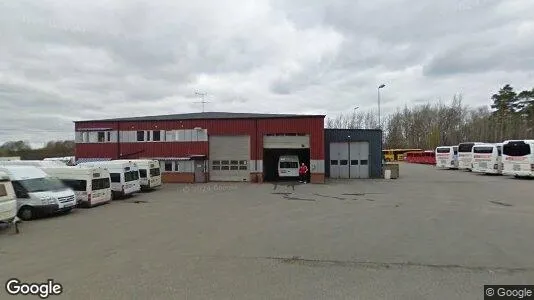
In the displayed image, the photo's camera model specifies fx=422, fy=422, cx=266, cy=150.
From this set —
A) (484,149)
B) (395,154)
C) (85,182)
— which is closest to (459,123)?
(395,154)

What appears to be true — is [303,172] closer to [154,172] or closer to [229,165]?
[229,165]

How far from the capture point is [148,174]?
1165 inches

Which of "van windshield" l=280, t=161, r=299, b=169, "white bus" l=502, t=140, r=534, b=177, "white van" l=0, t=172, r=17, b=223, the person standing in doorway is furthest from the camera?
"van windshield" l=280, t=161, r=299, b=169

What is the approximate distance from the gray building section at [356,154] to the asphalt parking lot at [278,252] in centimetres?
2296

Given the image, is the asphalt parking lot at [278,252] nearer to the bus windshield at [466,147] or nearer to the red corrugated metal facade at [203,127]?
the red corrugated metal facade at [203,127]

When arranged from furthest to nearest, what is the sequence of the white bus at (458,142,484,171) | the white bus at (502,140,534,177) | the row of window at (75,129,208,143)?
the white bus at (458,142,484,171) → the row of window at (75,129,208,143) → the white bus at (502,140,534,177)

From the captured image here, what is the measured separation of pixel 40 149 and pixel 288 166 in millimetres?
54951

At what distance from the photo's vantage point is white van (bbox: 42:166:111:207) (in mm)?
20453

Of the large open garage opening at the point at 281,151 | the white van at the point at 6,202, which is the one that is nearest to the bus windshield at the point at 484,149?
the large open garage opening at the point at 281,151

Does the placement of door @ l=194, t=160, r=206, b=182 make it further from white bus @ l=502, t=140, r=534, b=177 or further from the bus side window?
white bus @ l=502, t=140, r=534, b=177

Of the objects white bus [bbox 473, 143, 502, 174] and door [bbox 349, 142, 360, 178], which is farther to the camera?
white bus [bbox 473, 143, 502, 174]

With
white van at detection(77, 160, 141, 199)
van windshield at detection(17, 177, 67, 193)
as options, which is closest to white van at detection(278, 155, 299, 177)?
white van at detection(77, 160, 141, 199)
